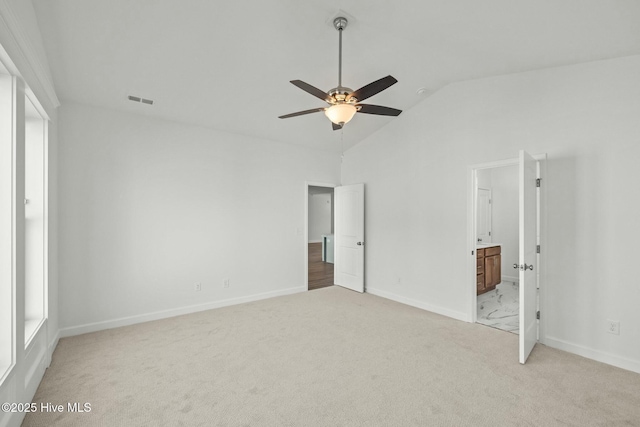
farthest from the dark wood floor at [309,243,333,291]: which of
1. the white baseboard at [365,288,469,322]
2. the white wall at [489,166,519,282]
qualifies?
the white wall at [489,166,519,282]

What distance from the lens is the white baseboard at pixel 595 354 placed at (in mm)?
2623

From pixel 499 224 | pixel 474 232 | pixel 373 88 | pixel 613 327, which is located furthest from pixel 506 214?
pixel 373 88

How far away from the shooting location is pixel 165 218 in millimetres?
3959

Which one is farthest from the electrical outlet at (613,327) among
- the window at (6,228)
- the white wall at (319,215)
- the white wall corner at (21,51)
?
the white wall at (319,215)

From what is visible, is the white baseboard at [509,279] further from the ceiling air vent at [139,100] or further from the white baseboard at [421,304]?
the ceiling air vent at [139,100]

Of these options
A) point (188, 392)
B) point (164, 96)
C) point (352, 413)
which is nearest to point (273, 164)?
point (164, 96)

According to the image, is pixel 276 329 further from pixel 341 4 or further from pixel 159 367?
pixel 341 4

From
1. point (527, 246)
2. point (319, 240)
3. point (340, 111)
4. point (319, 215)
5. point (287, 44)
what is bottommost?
point (319, 240)

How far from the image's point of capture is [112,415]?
2.02 m

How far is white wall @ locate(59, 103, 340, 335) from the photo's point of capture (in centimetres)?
340

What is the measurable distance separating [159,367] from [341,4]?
3614 millimetres

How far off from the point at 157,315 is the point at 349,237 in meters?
3.41

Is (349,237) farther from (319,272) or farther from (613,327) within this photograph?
(613,327)

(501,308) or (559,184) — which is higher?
(559,184)
